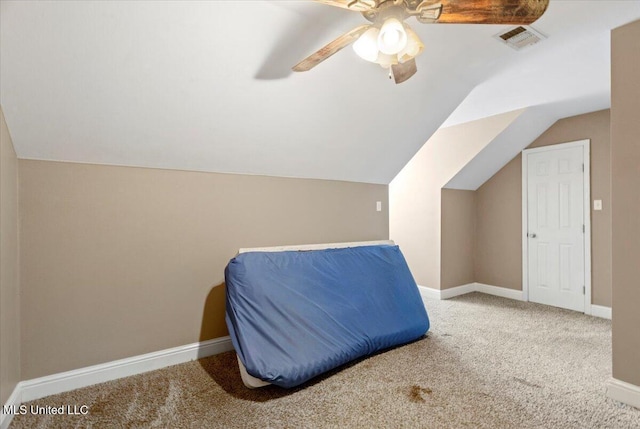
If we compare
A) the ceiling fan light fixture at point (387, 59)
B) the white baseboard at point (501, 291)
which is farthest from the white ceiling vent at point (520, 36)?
the white baseboard at point (501, 291)

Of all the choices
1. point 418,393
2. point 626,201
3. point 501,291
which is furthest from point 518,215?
point 418,393

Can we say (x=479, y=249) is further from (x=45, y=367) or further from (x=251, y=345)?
(x=45, y=367)

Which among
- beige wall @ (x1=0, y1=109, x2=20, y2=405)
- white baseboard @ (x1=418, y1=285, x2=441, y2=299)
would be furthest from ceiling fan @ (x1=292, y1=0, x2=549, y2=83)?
white baseboard @ (x1=418, y1=285, x2=441, y2=299)

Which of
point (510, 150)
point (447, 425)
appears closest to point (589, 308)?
point (510, 150)

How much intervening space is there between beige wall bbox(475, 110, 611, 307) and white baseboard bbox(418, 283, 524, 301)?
7 cm

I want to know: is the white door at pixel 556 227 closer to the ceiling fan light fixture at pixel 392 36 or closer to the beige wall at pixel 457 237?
the beige wall at pixel 457 237

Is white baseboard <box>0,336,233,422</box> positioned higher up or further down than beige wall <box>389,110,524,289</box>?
further down

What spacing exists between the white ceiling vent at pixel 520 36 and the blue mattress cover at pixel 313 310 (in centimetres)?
201

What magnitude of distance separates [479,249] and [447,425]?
3.70m

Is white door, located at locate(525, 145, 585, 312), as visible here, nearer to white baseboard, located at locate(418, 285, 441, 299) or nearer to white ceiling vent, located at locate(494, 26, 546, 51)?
white baseboard, located at locate(418, 285, 441, 299)

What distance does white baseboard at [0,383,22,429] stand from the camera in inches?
68.6

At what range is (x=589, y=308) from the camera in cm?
392

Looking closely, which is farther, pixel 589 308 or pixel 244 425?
pixel 589 308

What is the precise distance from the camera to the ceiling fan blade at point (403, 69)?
193cm
